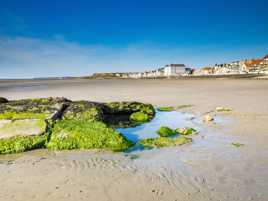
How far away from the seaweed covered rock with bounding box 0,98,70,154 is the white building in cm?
17792

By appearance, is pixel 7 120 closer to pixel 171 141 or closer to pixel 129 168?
pixel 129 168

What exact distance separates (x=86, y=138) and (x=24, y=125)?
7.46 ft

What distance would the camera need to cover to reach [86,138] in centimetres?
733

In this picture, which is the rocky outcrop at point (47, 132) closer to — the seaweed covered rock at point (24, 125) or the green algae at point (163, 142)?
the seaweed covered rock at point (24, 125)

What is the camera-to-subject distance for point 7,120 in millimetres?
7918

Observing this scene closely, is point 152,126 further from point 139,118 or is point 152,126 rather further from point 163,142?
point 163,142

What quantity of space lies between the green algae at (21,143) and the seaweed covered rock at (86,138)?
0.32 m

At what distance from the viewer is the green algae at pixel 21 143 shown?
22.5 feet

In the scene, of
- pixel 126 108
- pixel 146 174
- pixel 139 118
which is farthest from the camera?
pixel 126 108

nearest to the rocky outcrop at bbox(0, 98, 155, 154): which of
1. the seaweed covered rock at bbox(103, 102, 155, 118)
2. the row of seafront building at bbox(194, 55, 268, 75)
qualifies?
the seaweed covered rock at bbox(103, 102, 155, 118)

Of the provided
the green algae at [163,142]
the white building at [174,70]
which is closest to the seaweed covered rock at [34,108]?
the green algae at [163,142]

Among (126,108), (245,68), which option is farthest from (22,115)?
(245,68)

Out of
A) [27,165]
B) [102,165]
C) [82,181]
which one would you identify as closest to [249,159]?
[102,165]

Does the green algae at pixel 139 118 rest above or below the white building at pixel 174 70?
below
